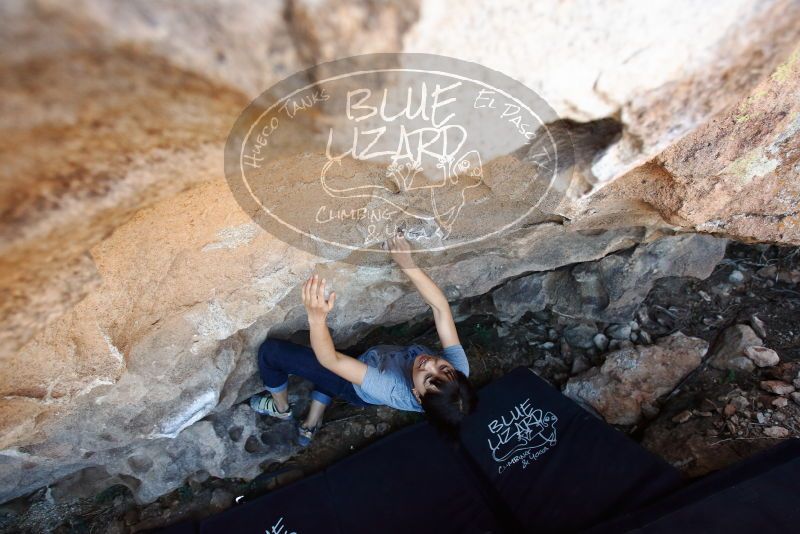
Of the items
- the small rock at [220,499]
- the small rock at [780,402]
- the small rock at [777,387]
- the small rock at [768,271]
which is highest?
the small rock at [220,499]

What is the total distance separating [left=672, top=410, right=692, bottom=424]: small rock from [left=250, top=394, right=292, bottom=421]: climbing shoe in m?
1.81

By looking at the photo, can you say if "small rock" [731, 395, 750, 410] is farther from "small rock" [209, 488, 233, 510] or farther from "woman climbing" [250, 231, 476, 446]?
"small rock" [209, 488, 233, 510]

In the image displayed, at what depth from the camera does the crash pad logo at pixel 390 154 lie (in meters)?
0.66

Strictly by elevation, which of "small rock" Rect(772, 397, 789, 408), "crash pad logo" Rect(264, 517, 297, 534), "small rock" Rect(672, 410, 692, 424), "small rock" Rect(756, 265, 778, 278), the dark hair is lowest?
"small rock" Rect(772, 397, 789, 408)

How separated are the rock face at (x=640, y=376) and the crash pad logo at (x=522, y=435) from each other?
288 mm

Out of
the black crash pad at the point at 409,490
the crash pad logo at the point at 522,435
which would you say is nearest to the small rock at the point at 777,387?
the crash pad logo at the point at 522,435

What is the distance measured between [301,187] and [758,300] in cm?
249

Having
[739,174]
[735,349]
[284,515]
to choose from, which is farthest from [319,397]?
[735,349]

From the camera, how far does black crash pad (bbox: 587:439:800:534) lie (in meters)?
1.61

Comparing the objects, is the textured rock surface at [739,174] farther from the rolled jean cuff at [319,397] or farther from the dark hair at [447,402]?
the rolled jean cuff at [319,397]

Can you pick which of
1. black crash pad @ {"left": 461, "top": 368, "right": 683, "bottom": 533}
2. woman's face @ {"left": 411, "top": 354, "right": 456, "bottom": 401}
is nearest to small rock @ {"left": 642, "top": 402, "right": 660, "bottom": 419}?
black crash pad @ {"left": 461, "top": 368, "right": 683, "bottom": 533}

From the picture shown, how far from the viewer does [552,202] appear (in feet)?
4.17

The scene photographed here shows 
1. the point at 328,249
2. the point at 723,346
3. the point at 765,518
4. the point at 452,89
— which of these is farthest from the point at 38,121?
the point at 723,346

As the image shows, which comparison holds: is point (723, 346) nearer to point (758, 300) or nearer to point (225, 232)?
point (758, 300)
